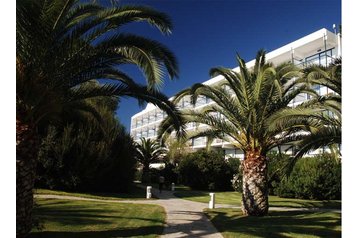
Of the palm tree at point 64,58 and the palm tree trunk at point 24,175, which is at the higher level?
the palm tree at point 64,58

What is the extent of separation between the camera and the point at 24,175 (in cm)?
703

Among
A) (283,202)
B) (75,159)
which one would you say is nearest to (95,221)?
(75,159)

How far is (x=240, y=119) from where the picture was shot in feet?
44.5

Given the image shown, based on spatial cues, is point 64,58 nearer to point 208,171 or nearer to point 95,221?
point 95,221

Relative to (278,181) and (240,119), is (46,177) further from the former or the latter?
(278,181)

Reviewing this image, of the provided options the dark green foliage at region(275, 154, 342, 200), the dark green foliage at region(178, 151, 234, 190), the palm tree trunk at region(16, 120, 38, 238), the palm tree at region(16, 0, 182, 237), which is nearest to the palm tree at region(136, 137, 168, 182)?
the dark green foliage at region(178, 151, 234, 190)

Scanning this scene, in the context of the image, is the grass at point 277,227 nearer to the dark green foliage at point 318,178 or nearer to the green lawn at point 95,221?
the green lawn at point 95,221

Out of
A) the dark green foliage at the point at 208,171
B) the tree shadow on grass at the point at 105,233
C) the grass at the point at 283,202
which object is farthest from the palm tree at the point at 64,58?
the dark green foliage at the point at 208,171

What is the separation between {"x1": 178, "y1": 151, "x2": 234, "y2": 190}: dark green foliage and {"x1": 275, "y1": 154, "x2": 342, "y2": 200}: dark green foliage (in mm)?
8364

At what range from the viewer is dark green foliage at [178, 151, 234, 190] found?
3191cm

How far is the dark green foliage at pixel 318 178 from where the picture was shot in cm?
2348

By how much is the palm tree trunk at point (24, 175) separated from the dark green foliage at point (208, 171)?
25155mm
